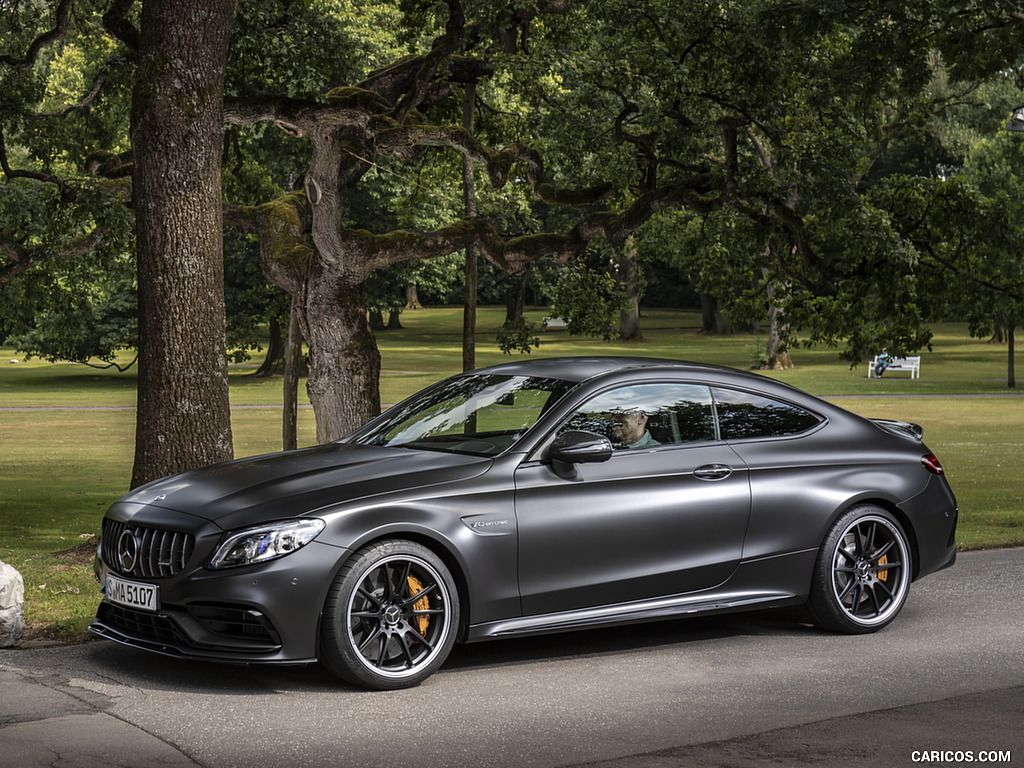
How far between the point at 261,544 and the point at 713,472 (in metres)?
2.60

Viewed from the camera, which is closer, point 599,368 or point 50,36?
point 599,368

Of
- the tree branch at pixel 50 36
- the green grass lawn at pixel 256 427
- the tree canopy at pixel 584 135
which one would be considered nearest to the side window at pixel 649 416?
the green grass lawn at pixel 256 427

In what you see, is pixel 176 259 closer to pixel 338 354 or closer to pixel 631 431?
pixel 631 431

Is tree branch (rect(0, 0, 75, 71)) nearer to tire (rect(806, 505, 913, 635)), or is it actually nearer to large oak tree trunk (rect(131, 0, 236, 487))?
large oak tree trunk (rect(131, 0, 236, 487))

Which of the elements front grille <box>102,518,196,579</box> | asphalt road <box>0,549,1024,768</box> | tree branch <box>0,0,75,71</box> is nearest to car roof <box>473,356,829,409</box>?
asphalt road <box>0,549,1024,768</box>

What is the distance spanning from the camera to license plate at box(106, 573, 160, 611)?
598 centimetres

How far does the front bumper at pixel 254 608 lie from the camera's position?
5.75 metres

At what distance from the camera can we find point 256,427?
27953 mm

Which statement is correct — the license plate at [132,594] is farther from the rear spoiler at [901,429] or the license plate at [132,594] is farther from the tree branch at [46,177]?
the tree branch at [46,177]

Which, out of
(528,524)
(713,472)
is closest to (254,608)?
(528,524)

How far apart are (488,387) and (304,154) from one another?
1491 cm

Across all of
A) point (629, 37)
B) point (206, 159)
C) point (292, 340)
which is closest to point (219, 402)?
point (206, 159)

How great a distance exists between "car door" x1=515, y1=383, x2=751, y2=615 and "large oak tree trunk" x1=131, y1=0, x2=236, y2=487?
171 inches

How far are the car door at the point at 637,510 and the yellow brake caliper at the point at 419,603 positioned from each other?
0.52 meters
